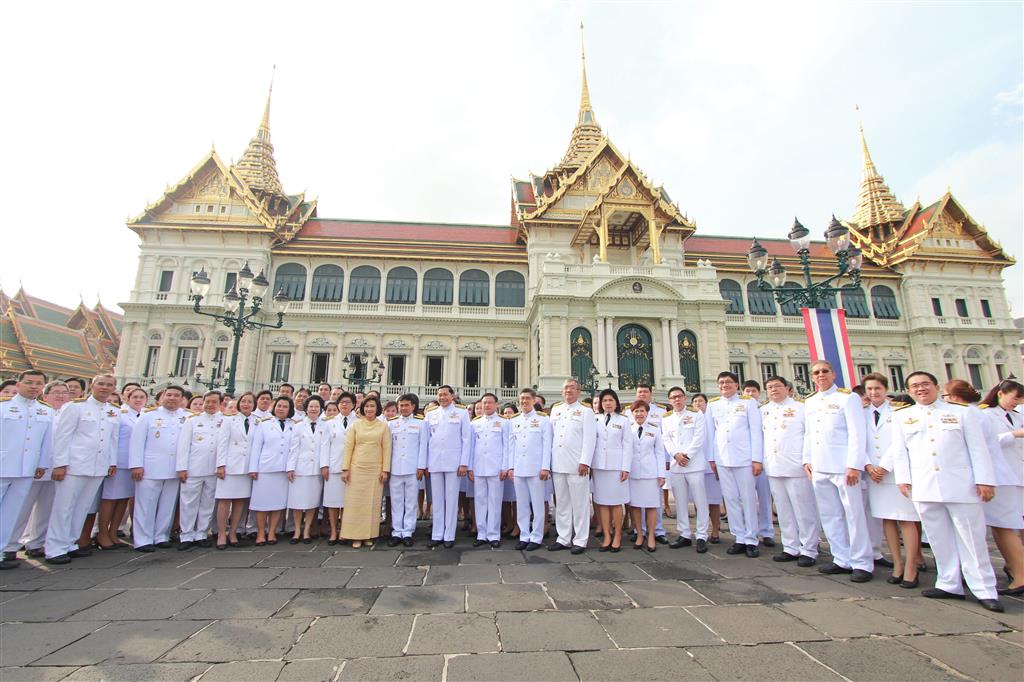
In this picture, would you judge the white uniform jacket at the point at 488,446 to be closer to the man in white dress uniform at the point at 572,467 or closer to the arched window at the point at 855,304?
the man in white dress uniform at the point at 572,467

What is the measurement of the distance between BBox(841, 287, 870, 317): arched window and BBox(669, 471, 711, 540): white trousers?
1080 inches

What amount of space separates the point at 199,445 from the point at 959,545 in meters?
7.51

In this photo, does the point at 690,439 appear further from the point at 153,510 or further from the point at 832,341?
the point at 153,510

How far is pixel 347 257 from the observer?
2511cm

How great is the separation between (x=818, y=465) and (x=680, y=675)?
3.04 m

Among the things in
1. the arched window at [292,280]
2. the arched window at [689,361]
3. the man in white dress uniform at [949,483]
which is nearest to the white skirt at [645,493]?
the man in white dress uniform at [949,483]

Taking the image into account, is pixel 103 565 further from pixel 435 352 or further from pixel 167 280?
pixel 167 280

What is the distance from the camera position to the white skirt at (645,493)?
5.33 meters

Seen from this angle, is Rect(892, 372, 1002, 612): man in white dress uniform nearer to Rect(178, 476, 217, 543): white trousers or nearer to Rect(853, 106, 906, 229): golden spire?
Rect(178, 476, 217, 543): white trousers

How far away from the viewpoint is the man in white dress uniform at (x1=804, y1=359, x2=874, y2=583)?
4148 mm

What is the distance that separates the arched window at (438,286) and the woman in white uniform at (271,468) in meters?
19.1

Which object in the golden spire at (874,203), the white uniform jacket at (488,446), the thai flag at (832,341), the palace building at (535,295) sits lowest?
the white uniform jacket at (488,446)

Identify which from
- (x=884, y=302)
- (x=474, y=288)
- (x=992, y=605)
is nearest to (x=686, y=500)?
(x=992, y=605)

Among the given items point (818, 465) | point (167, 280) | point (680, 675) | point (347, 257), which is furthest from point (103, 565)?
point (167, 280)
